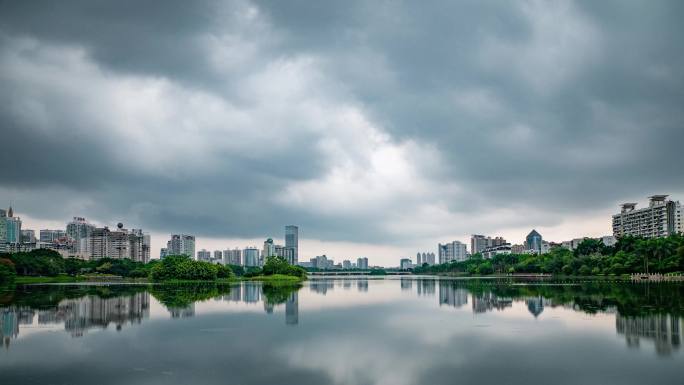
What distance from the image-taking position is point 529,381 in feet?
56.2

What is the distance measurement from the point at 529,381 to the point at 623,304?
29.4 m

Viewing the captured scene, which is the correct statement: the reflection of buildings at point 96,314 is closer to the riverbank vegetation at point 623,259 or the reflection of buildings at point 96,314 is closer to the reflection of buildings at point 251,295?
the reflection of buildings at point 251,295

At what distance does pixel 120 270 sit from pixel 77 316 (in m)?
120

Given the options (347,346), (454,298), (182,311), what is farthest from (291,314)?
(454,298)

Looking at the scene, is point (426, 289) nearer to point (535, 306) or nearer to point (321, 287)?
point (321, 287)

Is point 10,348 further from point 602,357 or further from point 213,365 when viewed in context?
point 602,357

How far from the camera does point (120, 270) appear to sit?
148 meters

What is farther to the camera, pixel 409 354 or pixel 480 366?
pixel 409 354

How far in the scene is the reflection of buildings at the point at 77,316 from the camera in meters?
30.5

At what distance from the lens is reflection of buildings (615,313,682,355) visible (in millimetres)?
22866

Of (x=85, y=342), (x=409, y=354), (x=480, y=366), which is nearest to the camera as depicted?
(x=480, y=366)

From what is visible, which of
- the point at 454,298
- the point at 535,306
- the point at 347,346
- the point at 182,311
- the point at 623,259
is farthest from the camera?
the point at 623,259

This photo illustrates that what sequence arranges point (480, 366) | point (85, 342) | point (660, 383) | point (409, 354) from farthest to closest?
point (85, 342) < point (409, 354) < point (480, 366) < point (660, 383)

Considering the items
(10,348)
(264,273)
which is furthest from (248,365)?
(264,273)
